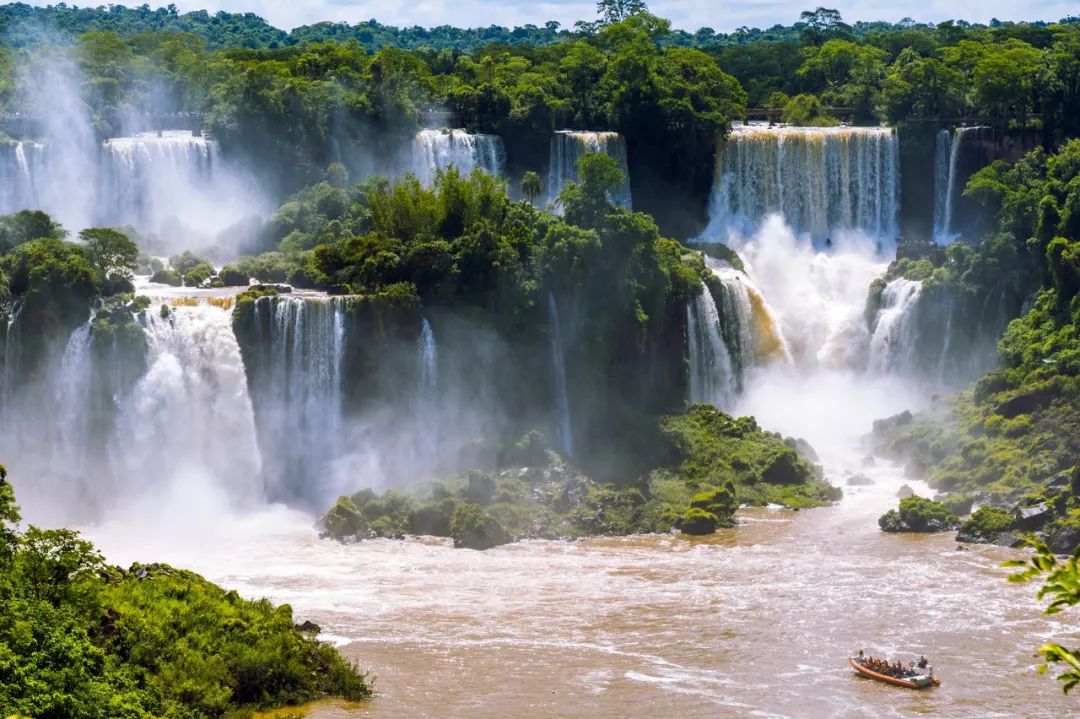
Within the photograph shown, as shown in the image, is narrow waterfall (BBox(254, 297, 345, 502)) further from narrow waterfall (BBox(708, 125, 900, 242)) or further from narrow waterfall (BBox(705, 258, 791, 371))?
narrow waterfall (BBox(708, 125, 900, 242))

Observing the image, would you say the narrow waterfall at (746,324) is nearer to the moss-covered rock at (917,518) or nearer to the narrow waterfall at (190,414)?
the moss-covered rock at (917,518)

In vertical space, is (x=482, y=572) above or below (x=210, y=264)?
below

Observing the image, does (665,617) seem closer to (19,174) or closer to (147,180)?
Result: (147,180)

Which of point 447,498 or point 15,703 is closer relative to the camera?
point 15,703

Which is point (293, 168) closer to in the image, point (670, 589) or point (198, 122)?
point (198, 122)

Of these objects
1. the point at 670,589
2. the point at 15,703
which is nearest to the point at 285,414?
the point at 670,589

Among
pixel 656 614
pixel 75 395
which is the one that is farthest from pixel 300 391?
pixel 656 614
